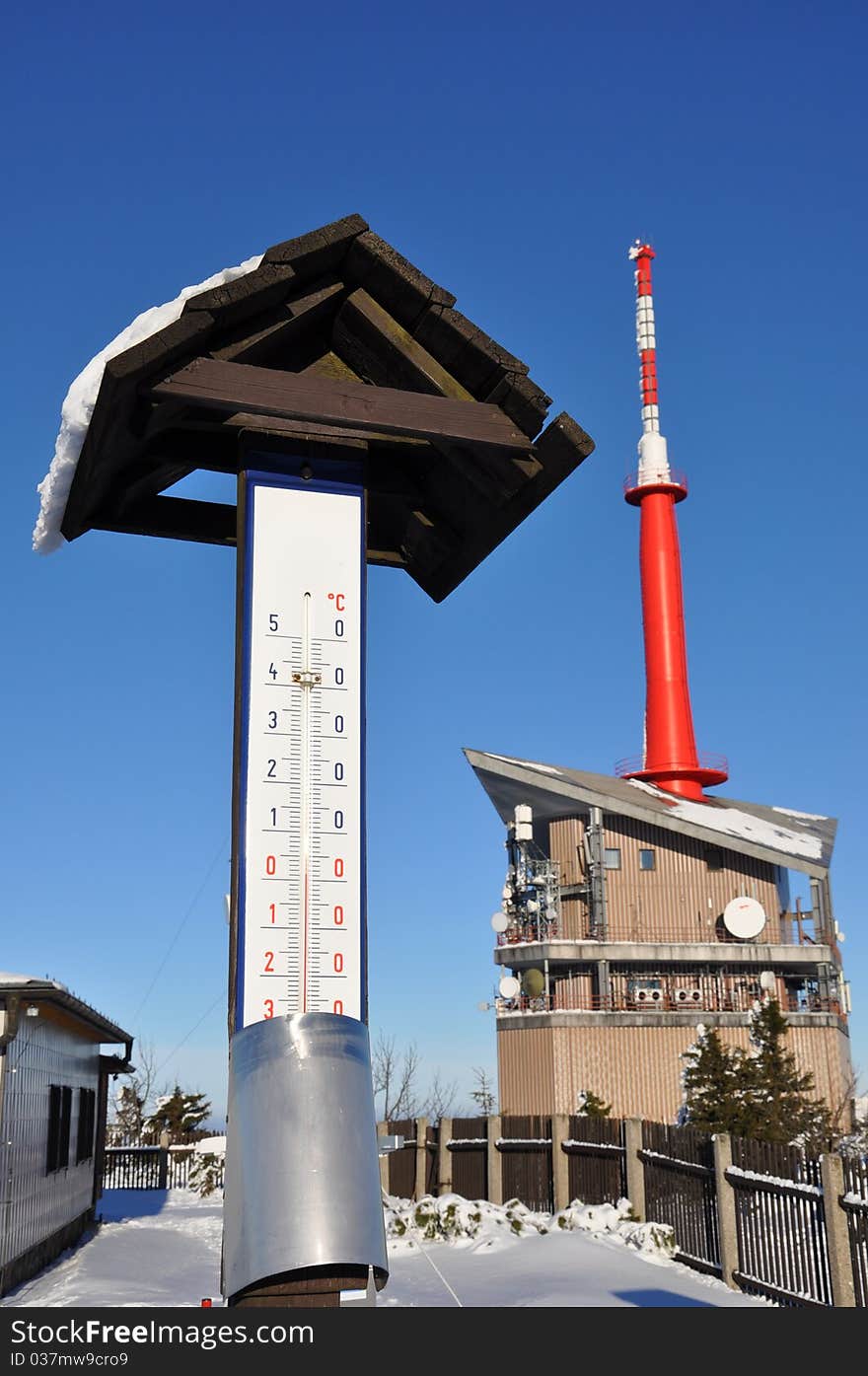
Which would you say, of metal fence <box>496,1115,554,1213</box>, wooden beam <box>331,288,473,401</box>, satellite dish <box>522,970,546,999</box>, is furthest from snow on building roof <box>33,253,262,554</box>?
satellite dish <box>522,970,546,999</box>

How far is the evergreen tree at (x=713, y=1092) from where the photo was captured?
23.6 m

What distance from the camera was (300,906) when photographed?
18.1 ft

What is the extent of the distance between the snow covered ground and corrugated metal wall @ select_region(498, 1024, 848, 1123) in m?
19.5

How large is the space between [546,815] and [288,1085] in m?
40.1

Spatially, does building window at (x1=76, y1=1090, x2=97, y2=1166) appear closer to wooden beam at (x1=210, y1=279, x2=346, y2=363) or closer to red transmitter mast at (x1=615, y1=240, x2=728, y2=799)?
wooden beam at (x1=210, y1=279, x2=346, y2=363)

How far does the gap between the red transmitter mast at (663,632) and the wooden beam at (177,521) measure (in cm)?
4437

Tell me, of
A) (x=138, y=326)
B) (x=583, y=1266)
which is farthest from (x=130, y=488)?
(x=583, y=1266)

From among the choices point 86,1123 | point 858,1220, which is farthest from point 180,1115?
point 858,1220

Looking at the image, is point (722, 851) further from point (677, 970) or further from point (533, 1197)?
point (533, 1197)

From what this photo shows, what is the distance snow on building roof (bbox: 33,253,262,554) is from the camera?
18.8 ft

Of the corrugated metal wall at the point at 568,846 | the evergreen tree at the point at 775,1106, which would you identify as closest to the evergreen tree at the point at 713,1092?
the evergreen tree at the point at 775,1106

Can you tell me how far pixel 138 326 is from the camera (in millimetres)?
5715

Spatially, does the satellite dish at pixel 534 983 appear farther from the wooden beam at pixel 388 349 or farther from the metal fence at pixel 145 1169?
the wooden beam at pixel 388 349

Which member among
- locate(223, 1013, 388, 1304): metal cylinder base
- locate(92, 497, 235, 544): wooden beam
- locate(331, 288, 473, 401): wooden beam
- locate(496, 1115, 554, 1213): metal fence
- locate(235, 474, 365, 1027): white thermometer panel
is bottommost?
locate(496, 1115, 554, 1213): metal fence
